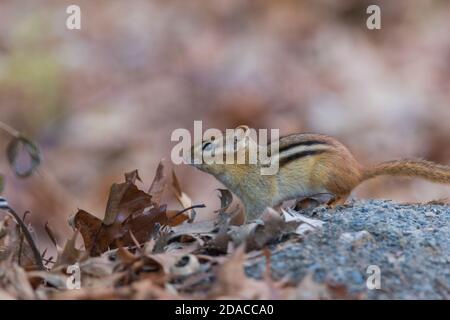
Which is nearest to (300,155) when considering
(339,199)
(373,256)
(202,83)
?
(339,199)

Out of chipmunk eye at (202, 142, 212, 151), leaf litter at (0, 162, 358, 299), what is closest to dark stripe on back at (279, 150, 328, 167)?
chipmunk eye at (202, 142, 212, 151)

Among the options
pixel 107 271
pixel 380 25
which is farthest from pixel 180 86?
pixel 107 271

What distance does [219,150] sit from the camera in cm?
616

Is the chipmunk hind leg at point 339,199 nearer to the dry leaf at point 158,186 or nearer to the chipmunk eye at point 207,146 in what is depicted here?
the chipmunk eye at point 207,146

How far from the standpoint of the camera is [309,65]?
456 inches

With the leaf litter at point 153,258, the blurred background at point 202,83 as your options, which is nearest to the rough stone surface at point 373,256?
the leaf litter at point 153,258

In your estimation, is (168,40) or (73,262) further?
(168,40)

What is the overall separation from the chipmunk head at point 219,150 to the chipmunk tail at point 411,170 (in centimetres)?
81

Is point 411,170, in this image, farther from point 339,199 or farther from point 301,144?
point 301,144

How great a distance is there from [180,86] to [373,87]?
6.99ft

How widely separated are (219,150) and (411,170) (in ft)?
3.84

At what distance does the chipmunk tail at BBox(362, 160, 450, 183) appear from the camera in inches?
234
